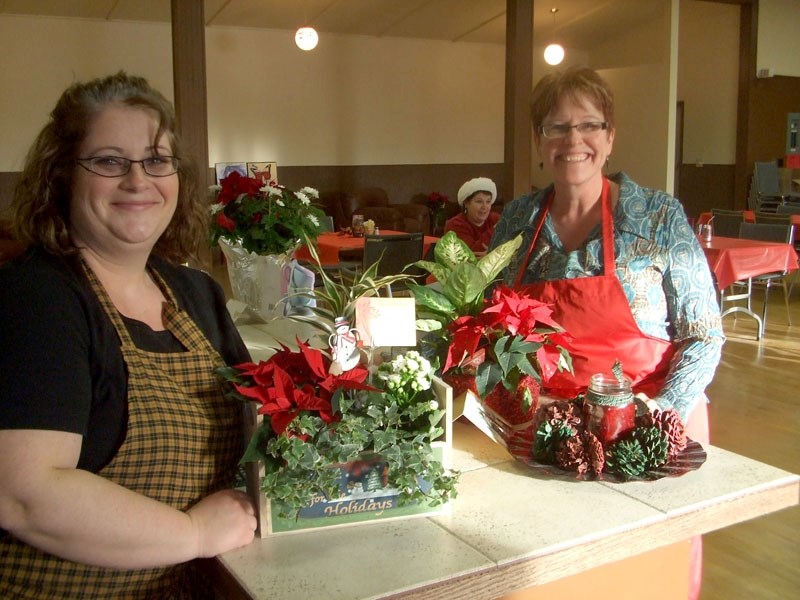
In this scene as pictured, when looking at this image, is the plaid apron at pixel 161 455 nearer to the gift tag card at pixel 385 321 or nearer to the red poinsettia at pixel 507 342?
the gift tag card at pixel 385 321

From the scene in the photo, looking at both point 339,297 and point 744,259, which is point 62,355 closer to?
point 339,297

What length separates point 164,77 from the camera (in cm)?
1141

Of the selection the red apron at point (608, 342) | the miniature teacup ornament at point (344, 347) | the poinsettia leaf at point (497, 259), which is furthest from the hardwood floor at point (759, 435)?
the miniature teacup ornament at point (344, 347)

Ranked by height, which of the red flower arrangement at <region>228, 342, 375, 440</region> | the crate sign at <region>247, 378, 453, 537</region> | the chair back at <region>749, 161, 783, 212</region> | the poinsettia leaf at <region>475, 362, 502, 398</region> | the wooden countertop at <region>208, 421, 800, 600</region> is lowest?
the wooden countertop at <region>208, 421, 800, 600</region>

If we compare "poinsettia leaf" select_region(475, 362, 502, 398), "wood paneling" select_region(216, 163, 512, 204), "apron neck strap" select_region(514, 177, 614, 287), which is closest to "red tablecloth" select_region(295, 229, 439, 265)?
"apron neck strap" select_region(514, 177, 614, 287)

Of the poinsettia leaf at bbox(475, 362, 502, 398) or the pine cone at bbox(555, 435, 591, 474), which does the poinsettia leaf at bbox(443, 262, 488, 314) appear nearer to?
the poinsettia leaf at bbox(475, 362, 502, 398)

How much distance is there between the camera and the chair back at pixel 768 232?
6.68 metres

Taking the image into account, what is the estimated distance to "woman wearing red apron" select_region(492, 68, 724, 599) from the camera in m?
1.69

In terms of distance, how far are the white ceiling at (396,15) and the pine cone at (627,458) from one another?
33.9 feet

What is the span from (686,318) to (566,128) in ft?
1.56

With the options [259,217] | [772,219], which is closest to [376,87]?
[772,219]

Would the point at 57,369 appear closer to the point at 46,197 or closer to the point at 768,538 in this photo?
the point at 46,197

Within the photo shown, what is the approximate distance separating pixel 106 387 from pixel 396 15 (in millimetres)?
11396

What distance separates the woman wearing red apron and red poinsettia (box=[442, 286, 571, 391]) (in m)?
0.24
